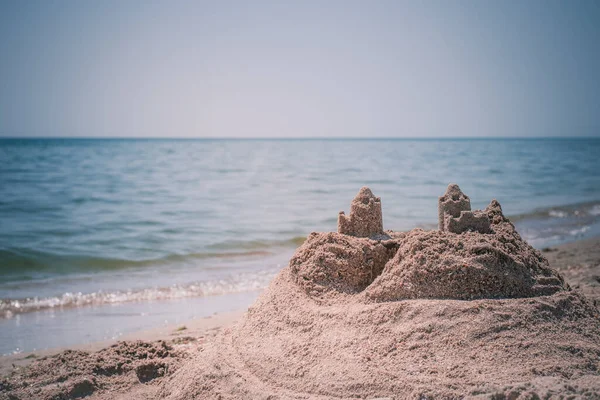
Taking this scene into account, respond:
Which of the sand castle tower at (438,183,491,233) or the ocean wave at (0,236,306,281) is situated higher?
the sand castle tower at (438,183,491,233)

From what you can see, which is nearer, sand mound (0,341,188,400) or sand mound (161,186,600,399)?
sand mound (161,186,600,399)

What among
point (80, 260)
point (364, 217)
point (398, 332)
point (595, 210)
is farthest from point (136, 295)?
point (595, 210)

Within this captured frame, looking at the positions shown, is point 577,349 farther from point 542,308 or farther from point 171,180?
point 171,180

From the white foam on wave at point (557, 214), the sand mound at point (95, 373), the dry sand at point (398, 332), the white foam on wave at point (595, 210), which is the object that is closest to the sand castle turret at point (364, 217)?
the dry sand at point (398, 332)

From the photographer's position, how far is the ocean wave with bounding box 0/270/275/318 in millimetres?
6475

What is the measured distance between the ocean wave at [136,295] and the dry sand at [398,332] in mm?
2957

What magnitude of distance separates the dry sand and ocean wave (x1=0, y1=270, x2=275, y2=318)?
2957mm

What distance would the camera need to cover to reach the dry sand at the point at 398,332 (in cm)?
260

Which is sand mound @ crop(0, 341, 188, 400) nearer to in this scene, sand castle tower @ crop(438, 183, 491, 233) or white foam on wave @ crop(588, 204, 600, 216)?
sand castle tower @ crop(438, 183, 491, 233)

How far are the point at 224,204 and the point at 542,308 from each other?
547 inches

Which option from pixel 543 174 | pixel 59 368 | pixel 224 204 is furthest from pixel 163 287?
pixel 543 174

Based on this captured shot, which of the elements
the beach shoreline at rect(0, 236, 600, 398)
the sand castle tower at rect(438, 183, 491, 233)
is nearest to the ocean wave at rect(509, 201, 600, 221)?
the beach shoreline at rect(0, 236, 600, 398)

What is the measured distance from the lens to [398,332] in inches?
112

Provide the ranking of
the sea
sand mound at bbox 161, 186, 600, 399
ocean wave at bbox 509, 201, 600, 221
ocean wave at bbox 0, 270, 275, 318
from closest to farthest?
sand mound at bbox 161, 186, 600, 399 → the sea → ocean wave at bbox 0, 270, 275, 318 → ocean wave at bbox 509, 201, 600, 221
